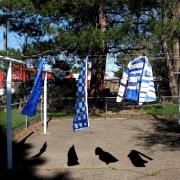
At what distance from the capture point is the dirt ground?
902 centimetres

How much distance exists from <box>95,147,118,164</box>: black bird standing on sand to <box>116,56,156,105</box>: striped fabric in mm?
1899

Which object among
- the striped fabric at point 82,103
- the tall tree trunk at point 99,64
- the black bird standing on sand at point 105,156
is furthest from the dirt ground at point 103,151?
the tall tree trunk at point 99,64

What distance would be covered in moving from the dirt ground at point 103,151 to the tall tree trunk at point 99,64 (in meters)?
4.17

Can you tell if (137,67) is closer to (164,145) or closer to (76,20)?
(164,145)

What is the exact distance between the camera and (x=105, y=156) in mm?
11000

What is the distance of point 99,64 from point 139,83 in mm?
10922

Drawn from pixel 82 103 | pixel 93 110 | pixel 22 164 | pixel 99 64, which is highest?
pixel 99 64

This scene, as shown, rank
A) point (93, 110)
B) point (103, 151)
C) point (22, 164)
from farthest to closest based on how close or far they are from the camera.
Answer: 1. point (93, 110)
2. point (103, 151)
3. point (22, 164)

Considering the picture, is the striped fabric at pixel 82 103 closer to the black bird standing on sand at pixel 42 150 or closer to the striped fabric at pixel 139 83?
the striped fabric at pixel 139 83

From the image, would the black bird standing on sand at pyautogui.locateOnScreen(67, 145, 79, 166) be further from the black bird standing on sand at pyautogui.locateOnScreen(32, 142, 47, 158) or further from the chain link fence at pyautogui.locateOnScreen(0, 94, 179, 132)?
the chain link fence at pyautogui.locateOnScreen(0, 94, 179, 132)

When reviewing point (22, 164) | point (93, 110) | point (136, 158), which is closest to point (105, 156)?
point (136, 158)

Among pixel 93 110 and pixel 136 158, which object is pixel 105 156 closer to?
pixel 136 158

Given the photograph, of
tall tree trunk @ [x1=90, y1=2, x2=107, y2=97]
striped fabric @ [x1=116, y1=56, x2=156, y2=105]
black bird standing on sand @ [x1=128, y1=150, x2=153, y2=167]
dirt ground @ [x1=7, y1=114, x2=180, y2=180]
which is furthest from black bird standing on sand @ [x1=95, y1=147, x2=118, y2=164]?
tall tree trunk @ [x1=90, y1=2, x2=107, y2=97]

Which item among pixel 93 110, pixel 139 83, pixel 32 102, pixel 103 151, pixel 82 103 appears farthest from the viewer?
pixel 93 110
